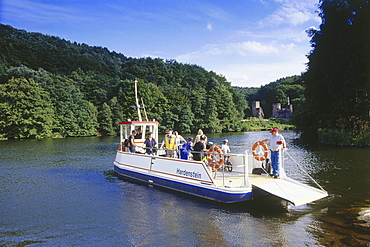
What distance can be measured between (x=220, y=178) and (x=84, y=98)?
70536 mm

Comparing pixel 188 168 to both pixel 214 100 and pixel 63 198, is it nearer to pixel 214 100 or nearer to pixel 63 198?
pixel 63 198

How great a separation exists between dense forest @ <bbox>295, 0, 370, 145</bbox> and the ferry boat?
21.4 metres

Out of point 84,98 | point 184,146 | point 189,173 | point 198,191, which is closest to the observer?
point 198,191

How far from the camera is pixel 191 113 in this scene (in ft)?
254

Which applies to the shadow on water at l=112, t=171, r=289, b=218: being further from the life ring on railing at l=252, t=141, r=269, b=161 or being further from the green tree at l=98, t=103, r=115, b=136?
the green tree at l=98, t=103, r=115, b=136

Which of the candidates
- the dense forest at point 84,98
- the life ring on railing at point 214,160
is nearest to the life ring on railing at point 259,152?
the life ring on railing at point 214,160

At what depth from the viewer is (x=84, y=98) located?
252 ft

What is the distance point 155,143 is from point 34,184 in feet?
22.0

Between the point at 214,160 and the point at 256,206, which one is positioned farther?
the point at 214,160

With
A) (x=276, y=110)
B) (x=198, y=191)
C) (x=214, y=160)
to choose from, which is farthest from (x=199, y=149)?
(x=276, y=110)

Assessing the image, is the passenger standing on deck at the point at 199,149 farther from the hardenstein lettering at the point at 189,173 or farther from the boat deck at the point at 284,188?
the boat deck at the point at 284,188

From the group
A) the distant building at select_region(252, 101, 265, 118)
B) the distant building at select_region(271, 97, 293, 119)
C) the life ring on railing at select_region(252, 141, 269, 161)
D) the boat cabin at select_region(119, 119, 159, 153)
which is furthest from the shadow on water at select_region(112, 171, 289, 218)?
the distant building at select_region(252, 101, 265, 118)

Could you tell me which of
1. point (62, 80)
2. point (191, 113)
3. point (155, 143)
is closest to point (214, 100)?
point (191, 113)

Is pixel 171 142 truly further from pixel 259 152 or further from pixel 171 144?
pixel 259 152
